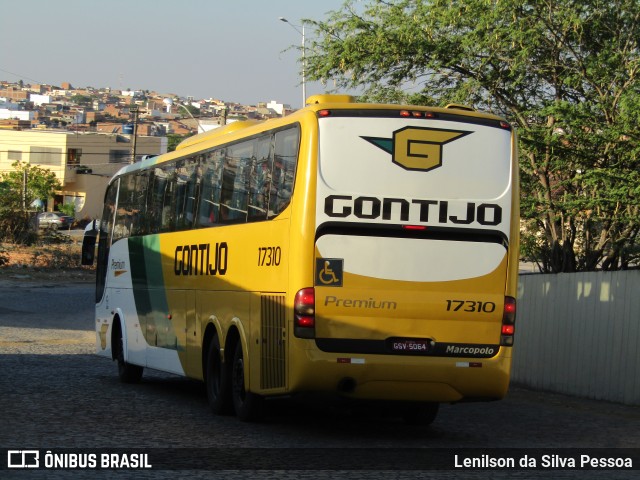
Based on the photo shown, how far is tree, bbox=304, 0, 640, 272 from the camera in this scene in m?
22.7

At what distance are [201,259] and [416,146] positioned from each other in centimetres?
442

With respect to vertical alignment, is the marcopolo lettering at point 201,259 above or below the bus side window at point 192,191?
below

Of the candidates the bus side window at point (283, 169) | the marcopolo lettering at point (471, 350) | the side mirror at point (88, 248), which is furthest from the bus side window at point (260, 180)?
the side mirror at point (88, 248)

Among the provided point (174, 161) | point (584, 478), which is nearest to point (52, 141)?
point (174, 161)

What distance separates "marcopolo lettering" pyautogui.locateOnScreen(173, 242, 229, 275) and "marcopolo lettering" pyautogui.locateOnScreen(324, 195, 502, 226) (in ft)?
9.40

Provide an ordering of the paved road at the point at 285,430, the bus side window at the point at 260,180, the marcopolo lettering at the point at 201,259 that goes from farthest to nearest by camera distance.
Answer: the marcopolo lettering at the point at 201,259
the bus side window at the point at 260,180
the paved road at the point at 285,430

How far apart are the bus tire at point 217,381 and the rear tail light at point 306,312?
2662mm

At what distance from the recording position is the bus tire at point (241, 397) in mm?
14023

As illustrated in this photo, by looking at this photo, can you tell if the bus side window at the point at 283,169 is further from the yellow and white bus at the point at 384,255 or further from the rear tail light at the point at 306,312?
the rear tail light at the point at 306,312

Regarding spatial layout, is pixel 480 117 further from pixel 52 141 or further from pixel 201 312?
pixel 52 141

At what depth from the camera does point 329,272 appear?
41.2 feet

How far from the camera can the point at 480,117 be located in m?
13.2

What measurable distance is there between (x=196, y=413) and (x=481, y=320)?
4289 mm

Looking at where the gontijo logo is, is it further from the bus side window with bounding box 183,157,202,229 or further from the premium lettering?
the bus side window with bounding box 183,157,202,229
